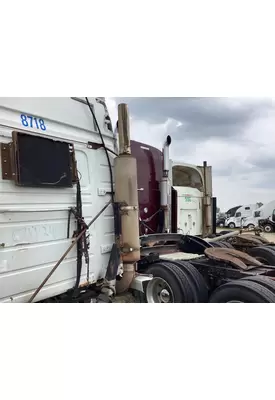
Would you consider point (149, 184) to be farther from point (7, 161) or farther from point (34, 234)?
point (7, 161)

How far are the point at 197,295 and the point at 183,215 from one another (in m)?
2.76

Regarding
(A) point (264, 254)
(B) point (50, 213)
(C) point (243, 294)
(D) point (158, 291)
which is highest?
(B) point (50, 213)

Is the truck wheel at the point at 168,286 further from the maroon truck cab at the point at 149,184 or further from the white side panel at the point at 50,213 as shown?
the maroon truck cab at the point at 149,184

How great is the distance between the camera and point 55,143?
2.61 m

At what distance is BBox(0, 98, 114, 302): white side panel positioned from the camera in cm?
232

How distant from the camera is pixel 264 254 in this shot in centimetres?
482

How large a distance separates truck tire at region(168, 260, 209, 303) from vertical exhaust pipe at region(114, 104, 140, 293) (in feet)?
1.96

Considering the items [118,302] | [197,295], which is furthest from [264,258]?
[118,302]

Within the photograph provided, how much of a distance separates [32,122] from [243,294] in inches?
84.8

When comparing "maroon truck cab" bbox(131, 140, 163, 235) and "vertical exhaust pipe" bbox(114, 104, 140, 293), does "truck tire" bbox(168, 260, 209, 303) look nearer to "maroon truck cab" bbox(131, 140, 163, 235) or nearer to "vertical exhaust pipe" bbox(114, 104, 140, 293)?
"vertical exhaust pipe" bbox(114, 104, 140, 293)

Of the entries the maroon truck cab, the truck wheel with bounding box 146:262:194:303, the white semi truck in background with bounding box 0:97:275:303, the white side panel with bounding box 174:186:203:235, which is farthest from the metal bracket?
the white side panel with bounding box 174:186:203:235

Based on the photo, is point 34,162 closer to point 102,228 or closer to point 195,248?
point 102,228

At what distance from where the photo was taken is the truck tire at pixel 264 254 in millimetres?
4715

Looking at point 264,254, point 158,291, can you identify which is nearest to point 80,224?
point 158,291
